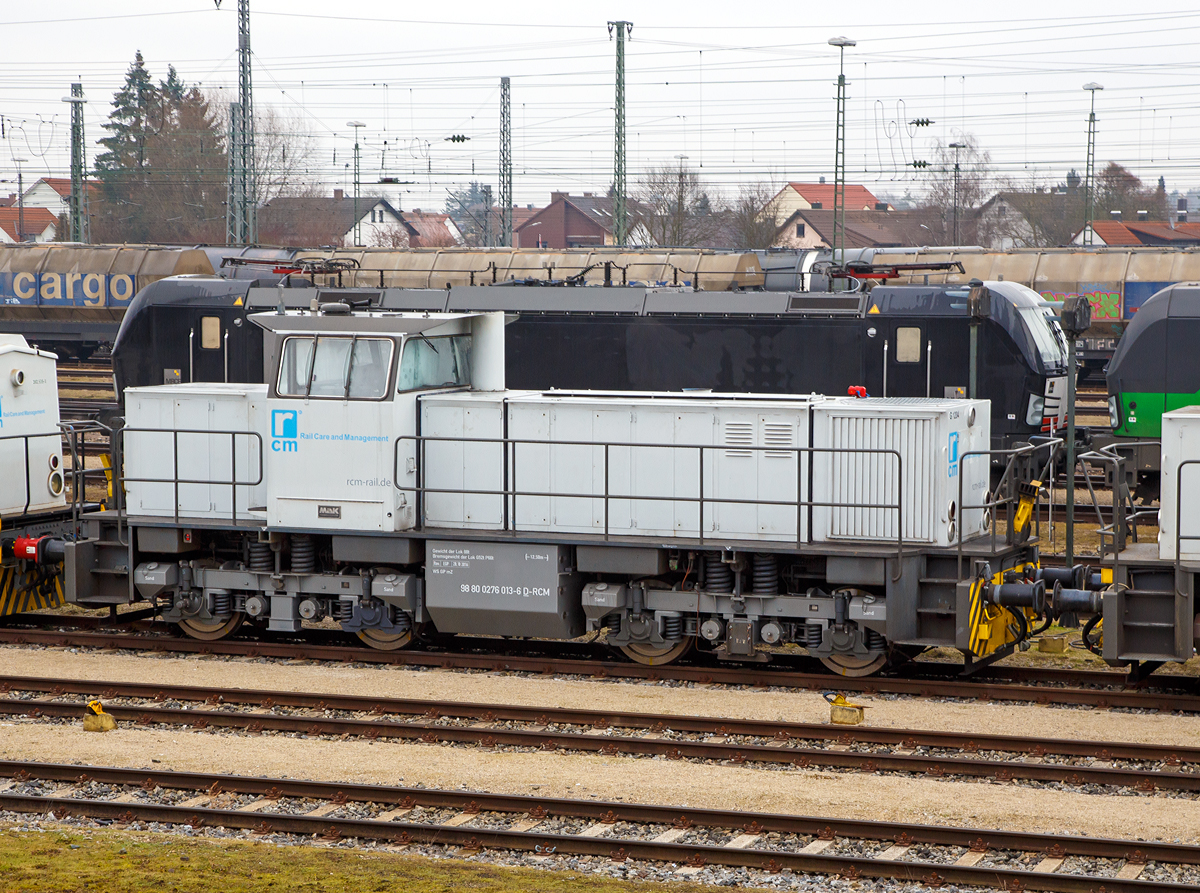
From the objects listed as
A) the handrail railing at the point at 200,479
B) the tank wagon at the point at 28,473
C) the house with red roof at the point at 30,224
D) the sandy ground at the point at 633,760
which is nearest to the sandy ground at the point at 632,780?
the sandy ground at the point at 633,760

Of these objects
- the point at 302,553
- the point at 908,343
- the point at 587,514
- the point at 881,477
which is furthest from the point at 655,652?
the point at 908,343

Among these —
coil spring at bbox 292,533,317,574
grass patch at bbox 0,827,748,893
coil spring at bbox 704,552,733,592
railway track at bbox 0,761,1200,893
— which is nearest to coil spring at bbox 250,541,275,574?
coil spring at bbox 292,533,317,574

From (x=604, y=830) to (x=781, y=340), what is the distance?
12.5 metres

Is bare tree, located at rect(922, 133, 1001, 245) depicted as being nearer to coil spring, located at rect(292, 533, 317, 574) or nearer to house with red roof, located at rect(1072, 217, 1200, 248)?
house with red roof, located at rect(1072, 217, 1200, 248)

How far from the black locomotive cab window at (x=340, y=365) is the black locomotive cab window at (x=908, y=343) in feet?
31.5

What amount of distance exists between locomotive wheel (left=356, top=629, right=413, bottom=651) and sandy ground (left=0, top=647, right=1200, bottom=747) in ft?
1.50

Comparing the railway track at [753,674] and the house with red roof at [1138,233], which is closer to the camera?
the railway track at [753,674]

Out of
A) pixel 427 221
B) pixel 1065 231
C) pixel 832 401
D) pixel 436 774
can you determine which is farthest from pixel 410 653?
pixel 427 221

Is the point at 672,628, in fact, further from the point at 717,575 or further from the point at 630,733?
the point at 630,733

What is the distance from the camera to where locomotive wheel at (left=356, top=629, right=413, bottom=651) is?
13133 mm

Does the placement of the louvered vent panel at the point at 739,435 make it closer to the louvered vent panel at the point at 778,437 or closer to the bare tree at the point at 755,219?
the louvered vent panel at the point at 778,437

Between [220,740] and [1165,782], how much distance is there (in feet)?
23.0

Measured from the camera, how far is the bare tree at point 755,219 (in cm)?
6384

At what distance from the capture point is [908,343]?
63.7 ft
